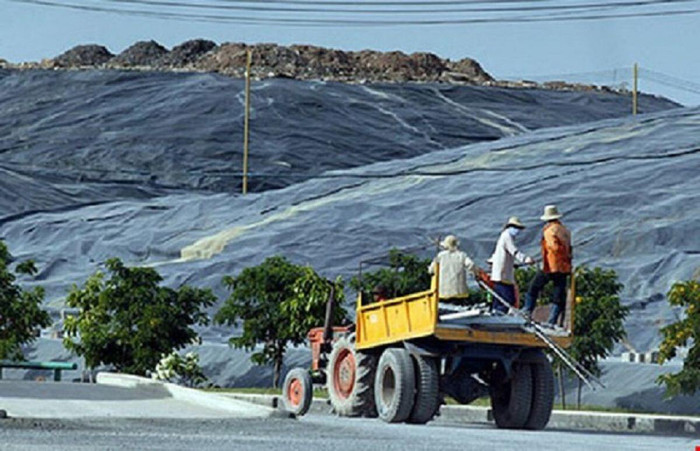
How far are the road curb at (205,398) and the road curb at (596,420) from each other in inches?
128

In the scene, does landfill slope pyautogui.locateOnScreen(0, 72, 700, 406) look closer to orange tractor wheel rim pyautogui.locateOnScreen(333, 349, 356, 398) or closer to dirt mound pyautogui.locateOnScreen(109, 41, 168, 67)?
orange tractor wheel rim pyautogui.locateOnScreen(333, 349, 356, 398)

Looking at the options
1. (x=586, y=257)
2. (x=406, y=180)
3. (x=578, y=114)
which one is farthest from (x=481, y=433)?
(x=578, y=114)

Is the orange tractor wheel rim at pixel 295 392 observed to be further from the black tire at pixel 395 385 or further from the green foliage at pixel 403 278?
the green foliage at pixel 403 278

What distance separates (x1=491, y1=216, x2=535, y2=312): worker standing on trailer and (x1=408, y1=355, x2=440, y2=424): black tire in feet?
3.86

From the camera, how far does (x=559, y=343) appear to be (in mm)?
21156

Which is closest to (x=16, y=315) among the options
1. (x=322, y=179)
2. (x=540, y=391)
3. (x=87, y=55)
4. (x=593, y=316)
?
(x=593, y=316)

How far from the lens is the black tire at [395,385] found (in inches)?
837

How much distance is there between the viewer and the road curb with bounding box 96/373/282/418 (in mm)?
20453

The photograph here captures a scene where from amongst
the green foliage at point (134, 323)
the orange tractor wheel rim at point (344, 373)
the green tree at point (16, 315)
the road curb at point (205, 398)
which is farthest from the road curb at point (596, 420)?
the green tree at point (16, 315)

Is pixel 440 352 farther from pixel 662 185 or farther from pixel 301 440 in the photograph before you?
pixel 662 185

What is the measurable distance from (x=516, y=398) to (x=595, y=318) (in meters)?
11.3

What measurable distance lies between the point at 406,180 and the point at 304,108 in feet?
123

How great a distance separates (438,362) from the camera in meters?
21.6

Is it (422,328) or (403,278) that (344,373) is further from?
(403,278)
